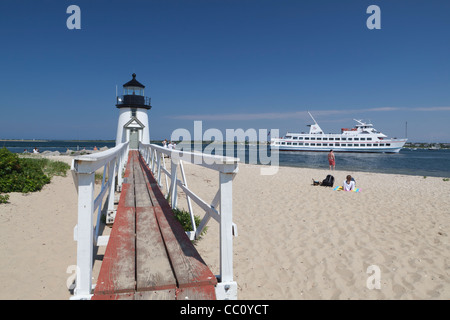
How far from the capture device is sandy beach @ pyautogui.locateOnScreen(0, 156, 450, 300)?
394 centimetres

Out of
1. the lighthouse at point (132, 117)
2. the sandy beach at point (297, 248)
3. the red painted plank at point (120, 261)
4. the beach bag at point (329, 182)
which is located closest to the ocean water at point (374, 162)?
the lighthouse at point (132, 117)

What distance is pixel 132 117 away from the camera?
18688 millimetres

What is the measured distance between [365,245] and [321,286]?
2022 mm

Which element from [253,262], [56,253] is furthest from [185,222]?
[56,253]

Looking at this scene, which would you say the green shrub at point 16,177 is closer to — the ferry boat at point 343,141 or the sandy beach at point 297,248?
the sandy beach at point 297,248

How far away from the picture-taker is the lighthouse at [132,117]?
1870cm

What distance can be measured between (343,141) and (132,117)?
60108 millimetres

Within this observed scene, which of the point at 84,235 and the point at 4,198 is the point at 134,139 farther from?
the point at 84,235

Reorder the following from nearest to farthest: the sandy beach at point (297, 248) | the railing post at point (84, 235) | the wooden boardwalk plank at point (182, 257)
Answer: the railing post at point (84, 235), the wooden boardwalk plank at point (182, 257), the sandy beach at point (297, 248)

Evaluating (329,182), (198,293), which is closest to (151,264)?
(198,293)

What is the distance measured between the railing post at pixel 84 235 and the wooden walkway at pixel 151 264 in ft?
0.39
